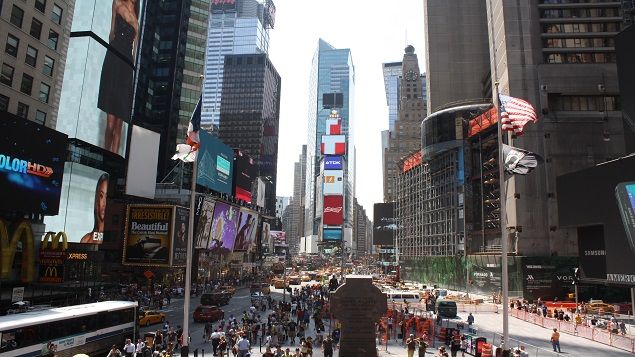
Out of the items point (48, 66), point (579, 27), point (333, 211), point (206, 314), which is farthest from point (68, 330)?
point (333, 211)

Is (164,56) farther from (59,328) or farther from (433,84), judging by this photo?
(59,328)

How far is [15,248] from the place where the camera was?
123ft

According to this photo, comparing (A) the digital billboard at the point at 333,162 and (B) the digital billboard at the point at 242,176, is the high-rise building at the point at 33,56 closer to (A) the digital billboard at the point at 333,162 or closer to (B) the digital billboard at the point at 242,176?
(B) the digital billboard at the point at 242,176

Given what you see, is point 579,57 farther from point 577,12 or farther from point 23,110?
point 23,110

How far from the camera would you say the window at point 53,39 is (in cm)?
4650

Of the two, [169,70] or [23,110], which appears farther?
Answer: [169,70]

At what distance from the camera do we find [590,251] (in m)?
43.6

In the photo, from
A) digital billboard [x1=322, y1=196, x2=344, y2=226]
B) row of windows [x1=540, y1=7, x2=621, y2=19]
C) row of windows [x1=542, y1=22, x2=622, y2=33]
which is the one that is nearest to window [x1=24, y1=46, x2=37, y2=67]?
row of windows [x1=542, y1=22, x2=622, y2=33]

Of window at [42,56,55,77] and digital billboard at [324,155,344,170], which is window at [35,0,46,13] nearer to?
window at [42,56,55,77]

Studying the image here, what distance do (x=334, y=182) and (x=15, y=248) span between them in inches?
3837

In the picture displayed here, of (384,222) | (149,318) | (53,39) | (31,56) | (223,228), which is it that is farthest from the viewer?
(384,222)

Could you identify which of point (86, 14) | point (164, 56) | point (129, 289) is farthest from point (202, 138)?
point (164, 56)

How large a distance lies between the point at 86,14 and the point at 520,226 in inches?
2598

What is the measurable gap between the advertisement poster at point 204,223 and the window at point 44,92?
27.5 metres
